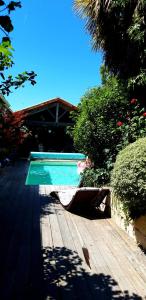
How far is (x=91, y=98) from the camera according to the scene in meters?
7.29

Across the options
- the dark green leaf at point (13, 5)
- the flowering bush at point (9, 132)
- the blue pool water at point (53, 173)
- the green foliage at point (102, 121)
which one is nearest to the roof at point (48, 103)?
the blue pool water at point (53, 173)

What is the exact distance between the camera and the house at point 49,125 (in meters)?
19.2

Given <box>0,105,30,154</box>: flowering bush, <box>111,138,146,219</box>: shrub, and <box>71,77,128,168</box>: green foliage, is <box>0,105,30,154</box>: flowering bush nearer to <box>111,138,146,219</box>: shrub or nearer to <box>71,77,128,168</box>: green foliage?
<box>71,77,128,168</box>: green foliage

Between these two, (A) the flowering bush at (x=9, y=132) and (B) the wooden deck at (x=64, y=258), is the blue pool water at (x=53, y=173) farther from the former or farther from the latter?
(B) the wooden deck at (x=64, y=258)

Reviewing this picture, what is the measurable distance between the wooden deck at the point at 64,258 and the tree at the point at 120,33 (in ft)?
13.3

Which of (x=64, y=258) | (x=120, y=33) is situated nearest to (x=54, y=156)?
(x=120, y=33)

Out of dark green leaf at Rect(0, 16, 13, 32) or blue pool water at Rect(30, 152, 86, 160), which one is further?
blue pool water at Rect(30, 152, 86, 160)

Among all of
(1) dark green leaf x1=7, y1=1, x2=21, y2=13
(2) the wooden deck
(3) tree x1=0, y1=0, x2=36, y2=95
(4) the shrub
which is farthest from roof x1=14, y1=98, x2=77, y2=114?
(1) dark green leaf x1=7, y1=1, x2=21, y2=13

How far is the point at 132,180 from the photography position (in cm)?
385

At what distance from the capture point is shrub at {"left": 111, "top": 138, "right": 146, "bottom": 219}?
380cm

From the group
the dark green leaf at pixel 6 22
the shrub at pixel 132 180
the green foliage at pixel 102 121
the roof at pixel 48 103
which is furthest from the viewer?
the roof at pixel 48 103

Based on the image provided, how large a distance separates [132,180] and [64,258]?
5.09 feet

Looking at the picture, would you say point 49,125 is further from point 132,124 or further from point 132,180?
point 132,180

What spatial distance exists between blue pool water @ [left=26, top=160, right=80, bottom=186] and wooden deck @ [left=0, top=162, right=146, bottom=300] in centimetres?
558
